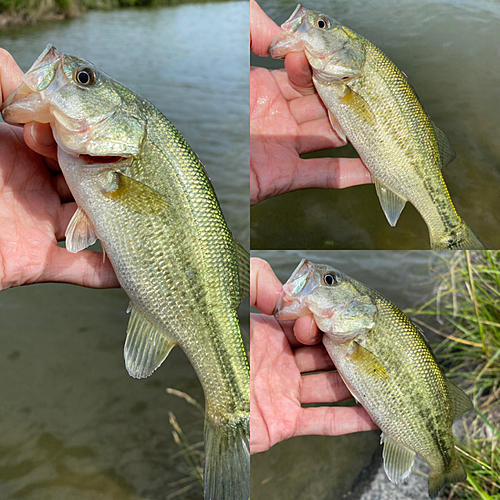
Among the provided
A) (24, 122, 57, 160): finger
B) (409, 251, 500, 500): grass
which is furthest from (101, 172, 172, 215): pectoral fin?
(409, 251, 500, 500): grass

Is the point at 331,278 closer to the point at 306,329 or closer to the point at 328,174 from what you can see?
the point at 306,329

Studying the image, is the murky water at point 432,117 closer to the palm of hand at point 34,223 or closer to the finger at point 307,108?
the finger at point 307,108

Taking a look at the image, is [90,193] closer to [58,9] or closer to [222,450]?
[222,450]

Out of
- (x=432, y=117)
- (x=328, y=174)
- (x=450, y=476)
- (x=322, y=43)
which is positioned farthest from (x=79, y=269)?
(x=450, y=476)

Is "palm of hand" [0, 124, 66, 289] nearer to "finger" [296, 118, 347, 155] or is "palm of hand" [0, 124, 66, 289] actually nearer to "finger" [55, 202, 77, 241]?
"finger" [55, 202, 77, 241]

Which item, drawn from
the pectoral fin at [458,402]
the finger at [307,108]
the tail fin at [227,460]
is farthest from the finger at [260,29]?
the pectoral fin at [458,402]
